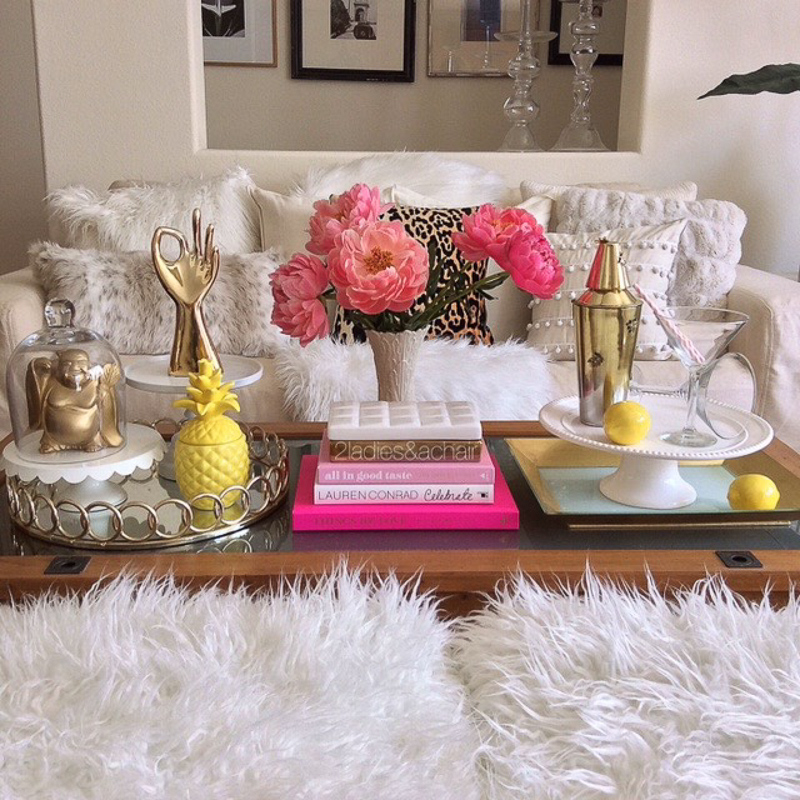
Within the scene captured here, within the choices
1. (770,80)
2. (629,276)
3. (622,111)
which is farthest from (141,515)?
(622,111)

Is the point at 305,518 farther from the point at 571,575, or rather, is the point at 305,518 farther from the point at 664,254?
the point at 664,254

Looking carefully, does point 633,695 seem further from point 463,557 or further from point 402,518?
point 402,518

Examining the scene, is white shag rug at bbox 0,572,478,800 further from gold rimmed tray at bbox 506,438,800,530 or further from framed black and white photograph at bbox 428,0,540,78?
framed black and white photograph at bbox 428,0,540,78

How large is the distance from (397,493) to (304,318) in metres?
0.28

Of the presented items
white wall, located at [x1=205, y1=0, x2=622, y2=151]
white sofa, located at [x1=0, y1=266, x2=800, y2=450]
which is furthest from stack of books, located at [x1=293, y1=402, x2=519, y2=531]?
white wall, located at [x1=205, y1=0, x2=622, y2=151]

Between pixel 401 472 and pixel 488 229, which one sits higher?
pixel 488 229

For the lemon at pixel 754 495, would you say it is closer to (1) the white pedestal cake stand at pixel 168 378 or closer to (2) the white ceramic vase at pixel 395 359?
(2) the white ceramic vase at pixel 395 359

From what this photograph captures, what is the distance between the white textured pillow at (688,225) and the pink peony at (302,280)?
1394 millimetres

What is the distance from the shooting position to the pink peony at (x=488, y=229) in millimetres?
1310

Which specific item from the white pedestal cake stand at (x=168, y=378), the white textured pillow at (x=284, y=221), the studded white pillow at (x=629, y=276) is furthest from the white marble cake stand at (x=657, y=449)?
the white textured pillow at (x=284, y=221)

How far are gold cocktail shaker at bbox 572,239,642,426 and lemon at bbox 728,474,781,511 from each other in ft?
0.71

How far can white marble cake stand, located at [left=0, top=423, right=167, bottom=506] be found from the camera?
122 cm

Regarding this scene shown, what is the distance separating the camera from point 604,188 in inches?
107

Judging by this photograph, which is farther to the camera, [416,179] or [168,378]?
[416,179]
